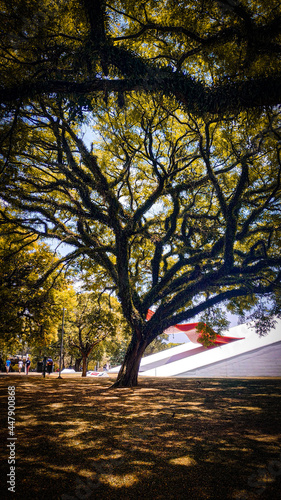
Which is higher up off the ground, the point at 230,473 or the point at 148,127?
the point at 148,127

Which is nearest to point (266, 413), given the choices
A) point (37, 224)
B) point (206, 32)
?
point (206, 32)

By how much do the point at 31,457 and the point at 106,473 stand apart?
0.91 meters

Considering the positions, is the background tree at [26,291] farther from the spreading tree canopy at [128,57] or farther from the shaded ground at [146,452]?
the spreading tree canopy at [128,57]

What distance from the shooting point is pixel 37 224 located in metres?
9.59

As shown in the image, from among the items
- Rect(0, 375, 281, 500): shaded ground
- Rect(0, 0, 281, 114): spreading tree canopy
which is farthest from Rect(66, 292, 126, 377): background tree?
Rect(0, 0, 281, 114): spreading tree canopy

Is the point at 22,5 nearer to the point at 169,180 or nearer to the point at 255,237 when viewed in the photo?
the point at 169,180

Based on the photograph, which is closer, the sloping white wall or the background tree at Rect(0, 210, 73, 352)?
the background tree at Rect(0, 210, 73, 352)

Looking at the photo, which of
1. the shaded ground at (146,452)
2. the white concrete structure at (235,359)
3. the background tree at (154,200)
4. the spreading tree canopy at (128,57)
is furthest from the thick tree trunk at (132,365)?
the spreading tree canopy at (128,57)

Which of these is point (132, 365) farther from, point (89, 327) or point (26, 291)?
point (89, 327)

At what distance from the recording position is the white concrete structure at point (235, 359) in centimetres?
1473

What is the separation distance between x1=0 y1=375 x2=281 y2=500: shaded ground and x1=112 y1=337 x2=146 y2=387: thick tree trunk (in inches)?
158

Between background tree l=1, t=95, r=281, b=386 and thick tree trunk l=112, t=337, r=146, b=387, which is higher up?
background tree l=1, t=95, r=281, b=386

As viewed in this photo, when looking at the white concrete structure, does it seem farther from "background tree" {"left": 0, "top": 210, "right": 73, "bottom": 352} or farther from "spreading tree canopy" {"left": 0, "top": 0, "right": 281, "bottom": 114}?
"spreading tree canopy" {"left": 0, "top": 0, "right": 281, "bottom": 114}

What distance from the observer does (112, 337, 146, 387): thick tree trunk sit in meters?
9.18
